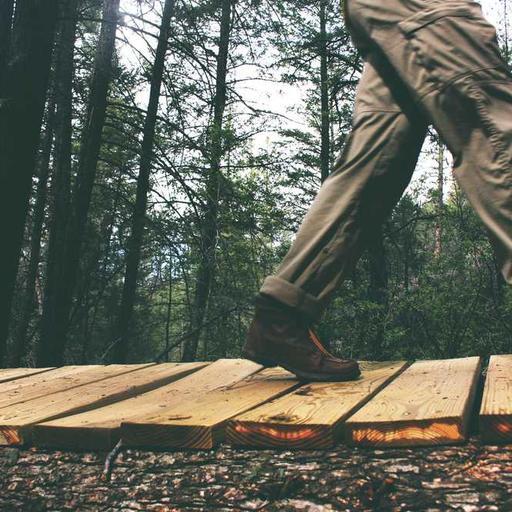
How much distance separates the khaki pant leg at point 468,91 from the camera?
1937 millimetres

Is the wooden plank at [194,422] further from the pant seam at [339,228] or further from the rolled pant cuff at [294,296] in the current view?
the pant seam at [339,228]

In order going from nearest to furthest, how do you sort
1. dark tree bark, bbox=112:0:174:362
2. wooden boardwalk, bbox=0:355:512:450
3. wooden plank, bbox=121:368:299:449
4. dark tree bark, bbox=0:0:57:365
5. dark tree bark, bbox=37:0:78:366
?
1. wooden boardwalk, bbox=0:355:512:450
2. wooden plank, bbox=121:368:299:449
3. dark tree bark, bbox=0:0:57:365
4. dark tree bark, bbox=37:0:78:366
5. dark tree bark, bbox=112:0:174:362

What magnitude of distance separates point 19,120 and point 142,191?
5.51 m

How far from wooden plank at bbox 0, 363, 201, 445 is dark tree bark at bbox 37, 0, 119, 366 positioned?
15.7 feet

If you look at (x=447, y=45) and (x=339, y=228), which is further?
(x=339, y=228)

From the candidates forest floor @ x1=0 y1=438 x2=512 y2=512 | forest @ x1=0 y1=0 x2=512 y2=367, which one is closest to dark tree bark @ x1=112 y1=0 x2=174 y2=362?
forest @ x1=0 y1=0 x2=512 y2=367

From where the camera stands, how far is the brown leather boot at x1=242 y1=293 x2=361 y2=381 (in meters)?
2.31

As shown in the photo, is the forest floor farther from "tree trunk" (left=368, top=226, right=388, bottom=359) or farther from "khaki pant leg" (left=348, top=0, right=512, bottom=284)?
"tree trunk" (left=368, top=226, right=388, bottom=359)

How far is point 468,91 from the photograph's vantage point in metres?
1.98

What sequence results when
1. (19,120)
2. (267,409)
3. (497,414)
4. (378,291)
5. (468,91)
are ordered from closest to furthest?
1. (497,414)
2. (267,409)
3. (468,91)
4. (19,120)
5. (378,291)

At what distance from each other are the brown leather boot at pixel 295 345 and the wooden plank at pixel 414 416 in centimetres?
33

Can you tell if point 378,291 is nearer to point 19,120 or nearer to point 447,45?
point 19,120

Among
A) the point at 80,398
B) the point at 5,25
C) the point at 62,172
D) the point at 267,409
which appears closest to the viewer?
the point at 267,409

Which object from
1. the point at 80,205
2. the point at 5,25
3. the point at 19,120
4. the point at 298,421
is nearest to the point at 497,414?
the point at 298,421
